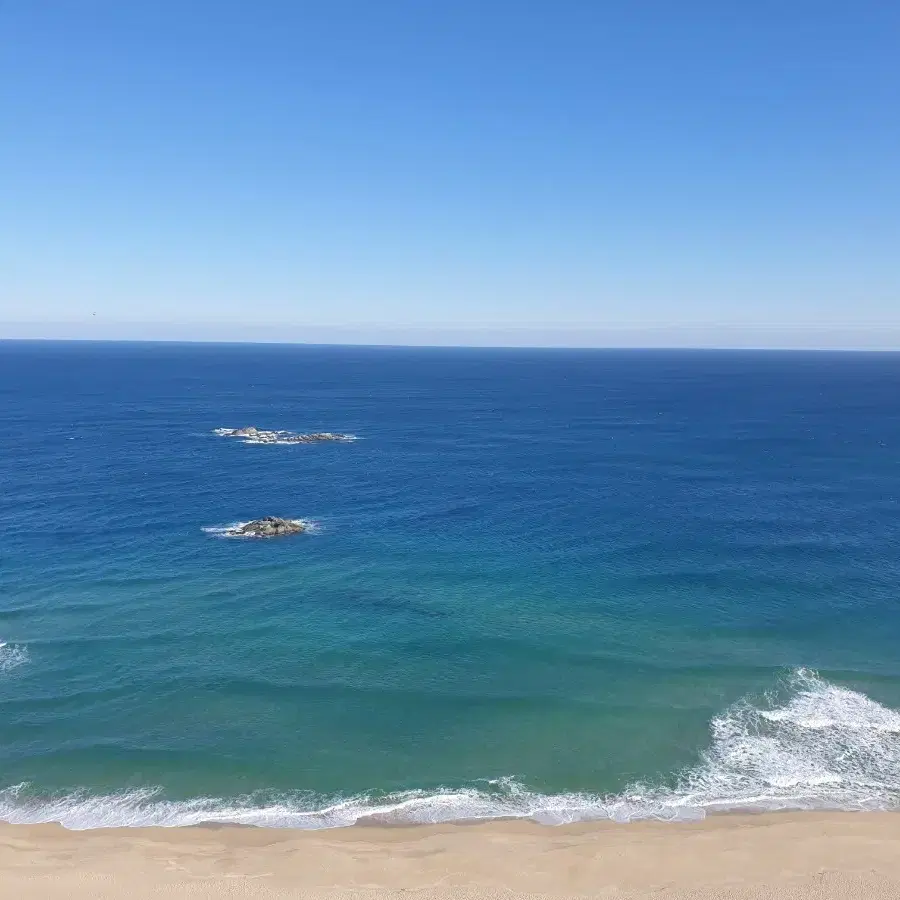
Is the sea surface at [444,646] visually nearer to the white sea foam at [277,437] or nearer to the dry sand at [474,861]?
the dry sand at [474,861]

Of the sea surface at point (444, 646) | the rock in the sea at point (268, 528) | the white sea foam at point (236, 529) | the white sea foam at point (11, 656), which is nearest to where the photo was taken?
the sea surface at point (444, 646)

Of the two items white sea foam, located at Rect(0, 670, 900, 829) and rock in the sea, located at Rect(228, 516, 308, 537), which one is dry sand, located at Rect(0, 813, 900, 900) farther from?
rock in the sea, located at Rect(228, 516, 308, 537)

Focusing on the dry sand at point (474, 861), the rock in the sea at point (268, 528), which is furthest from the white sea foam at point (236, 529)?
the dry sand at point (474, 861)

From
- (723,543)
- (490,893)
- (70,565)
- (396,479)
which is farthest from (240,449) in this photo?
(490,893)

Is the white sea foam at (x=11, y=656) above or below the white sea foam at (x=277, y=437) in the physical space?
below

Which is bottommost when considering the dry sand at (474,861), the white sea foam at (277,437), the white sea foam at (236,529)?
the dry sand at (474,861)

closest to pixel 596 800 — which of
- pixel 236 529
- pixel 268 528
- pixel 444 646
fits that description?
pixel 444 646

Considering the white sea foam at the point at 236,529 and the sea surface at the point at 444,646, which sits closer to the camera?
the sea surface at the point at 444,646

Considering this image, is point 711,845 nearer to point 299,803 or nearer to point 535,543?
point 299,803
